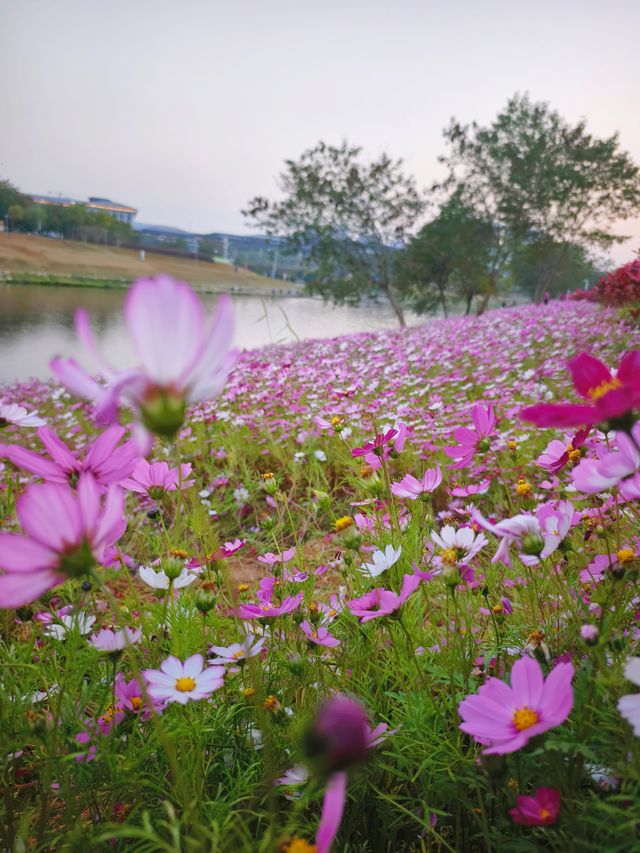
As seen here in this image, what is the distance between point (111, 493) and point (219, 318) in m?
0.16

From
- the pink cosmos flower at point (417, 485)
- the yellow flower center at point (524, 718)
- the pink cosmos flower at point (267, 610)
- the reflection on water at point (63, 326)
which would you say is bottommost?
the reflection on water at point (63, 326)

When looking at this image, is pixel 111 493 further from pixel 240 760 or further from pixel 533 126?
pixel 533 126

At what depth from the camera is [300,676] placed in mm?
742

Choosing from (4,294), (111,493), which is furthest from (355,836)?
(4,294)

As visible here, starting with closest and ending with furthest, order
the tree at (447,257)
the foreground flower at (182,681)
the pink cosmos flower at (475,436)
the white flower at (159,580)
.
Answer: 1. the foreground flower at (182,681)
2. the pink cosmos flower at (475,436)
3. the white flower at (159,580)
4. the tree at (447,257)

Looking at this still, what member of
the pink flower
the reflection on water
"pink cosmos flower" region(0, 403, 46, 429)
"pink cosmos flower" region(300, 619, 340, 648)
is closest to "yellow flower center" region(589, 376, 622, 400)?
the pink flower

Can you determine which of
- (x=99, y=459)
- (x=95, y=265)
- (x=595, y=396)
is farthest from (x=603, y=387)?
(x=95, y=265)

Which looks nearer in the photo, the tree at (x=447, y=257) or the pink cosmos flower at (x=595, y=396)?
the pink cosmos flower at (x=595, y=396)

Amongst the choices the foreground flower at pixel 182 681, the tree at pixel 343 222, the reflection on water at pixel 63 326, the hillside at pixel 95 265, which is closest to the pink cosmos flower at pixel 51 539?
the foreground flower at pixel 182 681

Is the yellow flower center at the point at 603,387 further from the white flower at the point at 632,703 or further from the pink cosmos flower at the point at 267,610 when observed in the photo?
the pink cosmos flower at the point at 267,610

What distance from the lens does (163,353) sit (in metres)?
0.35

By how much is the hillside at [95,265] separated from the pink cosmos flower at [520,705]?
2432 centimetres

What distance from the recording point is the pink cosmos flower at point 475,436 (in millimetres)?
704

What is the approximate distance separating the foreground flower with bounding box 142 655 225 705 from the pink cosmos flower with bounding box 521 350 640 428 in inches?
18.6
